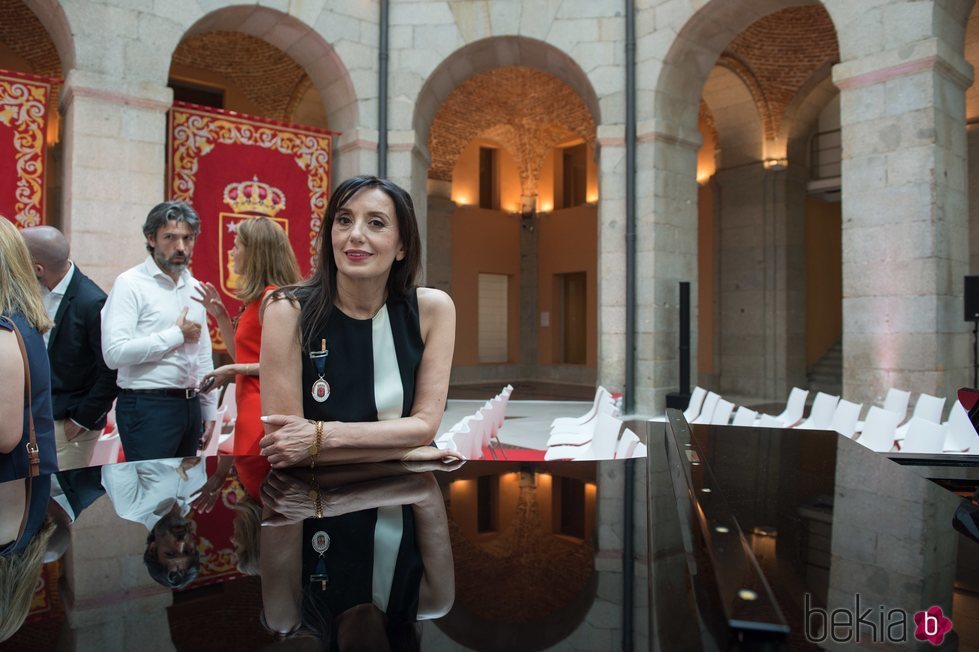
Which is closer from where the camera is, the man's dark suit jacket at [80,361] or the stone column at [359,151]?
the man's dark suit jacket at [80,361]

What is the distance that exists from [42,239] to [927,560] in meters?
3.36

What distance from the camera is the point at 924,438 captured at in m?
3.95

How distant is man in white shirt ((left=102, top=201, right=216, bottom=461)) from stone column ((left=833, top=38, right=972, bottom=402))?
6743mm

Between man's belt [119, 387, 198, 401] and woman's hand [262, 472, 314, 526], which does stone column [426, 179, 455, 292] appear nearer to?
man's belt [119, 387, 198, 401]

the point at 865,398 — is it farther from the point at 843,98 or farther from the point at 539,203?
the point at 539,203

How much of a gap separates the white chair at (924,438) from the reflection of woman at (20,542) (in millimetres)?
4138

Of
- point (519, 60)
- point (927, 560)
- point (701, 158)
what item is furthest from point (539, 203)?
point (927, 560)

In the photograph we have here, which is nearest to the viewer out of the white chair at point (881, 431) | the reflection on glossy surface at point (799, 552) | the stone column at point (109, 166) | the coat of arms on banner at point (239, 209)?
the reflection on glossy surface at point (799, 552)

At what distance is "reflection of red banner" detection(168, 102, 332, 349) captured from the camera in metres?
8.25

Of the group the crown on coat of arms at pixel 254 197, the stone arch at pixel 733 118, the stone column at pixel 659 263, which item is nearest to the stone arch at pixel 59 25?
the crown on coat of arms at pixel 254 197

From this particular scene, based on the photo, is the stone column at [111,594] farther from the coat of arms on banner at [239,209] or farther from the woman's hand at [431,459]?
the coat of arms on banner at [239,209]

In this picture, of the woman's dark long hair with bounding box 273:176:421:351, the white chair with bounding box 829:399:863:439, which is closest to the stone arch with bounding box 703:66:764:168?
the white chair with bounding box 829:399:863:439

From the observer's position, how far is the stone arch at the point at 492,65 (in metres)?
9.55

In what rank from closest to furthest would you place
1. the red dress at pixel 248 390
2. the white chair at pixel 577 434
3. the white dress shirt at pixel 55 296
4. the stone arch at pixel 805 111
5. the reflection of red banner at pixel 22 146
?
the red dress at pixel 248 390, the white dress shirt at pixel 55 296, the white chair at pixel 577 434, the reflection of red banner at pixel 22 146, the stone arch at pixel 805 111
